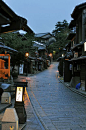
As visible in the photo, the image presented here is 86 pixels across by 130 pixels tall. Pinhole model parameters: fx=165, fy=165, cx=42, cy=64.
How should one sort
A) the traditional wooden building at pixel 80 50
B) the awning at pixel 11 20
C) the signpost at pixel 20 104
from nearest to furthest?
the awning at pixel 11 20 < the signpost at pixel 20 104 < the traditional wooden building at pixel 80 50

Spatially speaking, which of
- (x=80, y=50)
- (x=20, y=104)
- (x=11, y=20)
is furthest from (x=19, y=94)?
(x=80, y=50)

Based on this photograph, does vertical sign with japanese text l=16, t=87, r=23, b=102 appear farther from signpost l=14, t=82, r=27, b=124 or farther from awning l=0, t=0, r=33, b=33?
awning l=0, t=0, r=33, b=33

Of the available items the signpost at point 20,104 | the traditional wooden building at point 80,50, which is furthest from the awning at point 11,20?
the traditional wooden building at point 80,50

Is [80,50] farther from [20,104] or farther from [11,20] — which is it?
[20,104]

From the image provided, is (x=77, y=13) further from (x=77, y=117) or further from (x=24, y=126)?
(x=24, y=126)

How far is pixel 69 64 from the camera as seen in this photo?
81.4 feet

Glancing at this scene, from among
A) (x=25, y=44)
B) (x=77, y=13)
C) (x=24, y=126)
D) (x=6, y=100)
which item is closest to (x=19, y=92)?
(x=24, y=126)

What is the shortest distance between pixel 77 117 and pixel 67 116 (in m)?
0.47

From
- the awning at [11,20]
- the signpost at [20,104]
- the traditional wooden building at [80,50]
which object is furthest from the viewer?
the traditional wooden building at [80,50]

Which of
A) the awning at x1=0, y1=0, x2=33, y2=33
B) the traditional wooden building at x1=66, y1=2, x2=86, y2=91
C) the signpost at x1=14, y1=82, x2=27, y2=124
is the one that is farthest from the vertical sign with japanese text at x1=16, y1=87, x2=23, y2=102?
the traditional wooden building at x1=66, y1=2, x2=86, y2=91

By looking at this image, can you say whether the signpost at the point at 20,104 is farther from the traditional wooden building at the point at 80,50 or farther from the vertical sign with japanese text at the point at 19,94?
the traditional wooden building at the point at 80,50

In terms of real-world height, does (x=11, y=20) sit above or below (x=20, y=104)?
above

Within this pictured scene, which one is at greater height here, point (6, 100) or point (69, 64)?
point (69, 64)

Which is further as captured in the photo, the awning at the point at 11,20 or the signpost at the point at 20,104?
the signpost at the point at 20,104
